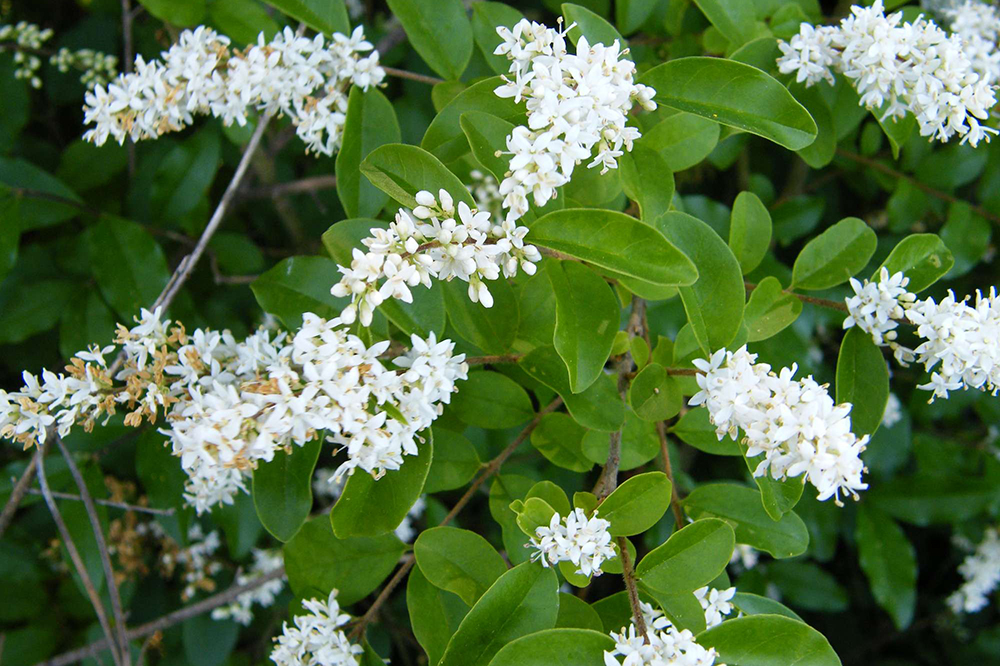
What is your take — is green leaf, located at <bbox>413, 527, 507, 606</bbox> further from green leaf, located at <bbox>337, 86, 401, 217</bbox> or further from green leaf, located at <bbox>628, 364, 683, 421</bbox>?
green leaf, located at <bbox>337, 86, 401, 217</bbox>

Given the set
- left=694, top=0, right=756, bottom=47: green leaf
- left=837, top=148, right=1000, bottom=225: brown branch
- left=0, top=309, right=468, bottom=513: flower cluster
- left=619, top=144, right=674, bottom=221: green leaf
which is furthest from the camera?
left=837, top=148, right=1000, bottom=225: brown branch

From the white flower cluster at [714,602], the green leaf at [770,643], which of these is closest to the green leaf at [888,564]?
the white flower cluster at [714,602]

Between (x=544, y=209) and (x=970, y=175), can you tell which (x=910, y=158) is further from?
(x=544, y=209)

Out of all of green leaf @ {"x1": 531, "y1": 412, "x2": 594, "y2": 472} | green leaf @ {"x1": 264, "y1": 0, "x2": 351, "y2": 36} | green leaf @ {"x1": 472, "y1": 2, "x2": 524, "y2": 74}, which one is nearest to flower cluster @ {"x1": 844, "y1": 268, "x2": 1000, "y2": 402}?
green leaf @ {"x1": 531, "y1": 412, "x2": 594, "y2": 472}

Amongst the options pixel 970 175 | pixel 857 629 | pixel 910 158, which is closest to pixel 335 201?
pixel 910 158

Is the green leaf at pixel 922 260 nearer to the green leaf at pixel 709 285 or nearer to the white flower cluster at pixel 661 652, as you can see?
the green leaf at pixel 709 285
